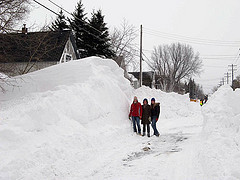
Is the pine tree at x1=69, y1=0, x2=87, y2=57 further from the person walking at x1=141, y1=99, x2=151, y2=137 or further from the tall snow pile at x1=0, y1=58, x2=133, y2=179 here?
the person walking at x1=141, y1=99, x2=151, y2=137

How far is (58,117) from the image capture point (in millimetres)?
6750

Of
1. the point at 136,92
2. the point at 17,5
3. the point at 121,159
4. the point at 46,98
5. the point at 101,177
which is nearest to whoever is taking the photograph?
the point at 101,177

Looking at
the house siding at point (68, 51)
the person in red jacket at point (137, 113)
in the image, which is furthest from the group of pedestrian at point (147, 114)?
the house siding at point (68, 51)

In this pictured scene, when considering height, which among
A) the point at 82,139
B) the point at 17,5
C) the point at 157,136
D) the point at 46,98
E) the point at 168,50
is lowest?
the point at 157,136

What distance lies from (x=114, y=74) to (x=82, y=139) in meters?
6.43

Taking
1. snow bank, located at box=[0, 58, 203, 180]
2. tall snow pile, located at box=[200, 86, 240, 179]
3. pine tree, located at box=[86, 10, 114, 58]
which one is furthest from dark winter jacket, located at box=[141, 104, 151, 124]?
pine tree, located at box=[86, 10, 114, 58]

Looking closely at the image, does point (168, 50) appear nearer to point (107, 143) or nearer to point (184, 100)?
point (184, 100)

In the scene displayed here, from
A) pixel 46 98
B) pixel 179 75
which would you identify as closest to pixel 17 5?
pixel 46 98

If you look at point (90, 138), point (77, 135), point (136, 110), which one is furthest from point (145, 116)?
point (77, 135)

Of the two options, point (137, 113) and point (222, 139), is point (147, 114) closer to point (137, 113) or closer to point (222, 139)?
point (137, 113)

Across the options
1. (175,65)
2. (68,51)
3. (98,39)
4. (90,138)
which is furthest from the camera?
(175,65)

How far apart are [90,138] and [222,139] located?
3814mm

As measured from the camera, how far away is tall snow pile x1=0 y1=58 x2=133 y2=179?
4789mm

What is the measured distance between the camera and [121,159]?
5.88 m
